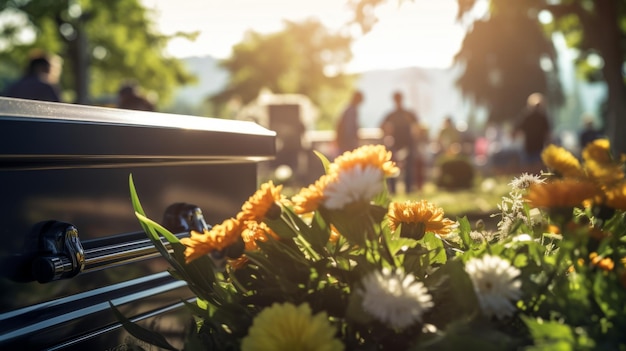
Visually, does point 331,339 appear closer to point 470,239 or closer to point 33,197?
point 470,239

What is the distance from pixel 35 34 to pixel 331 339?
29985 millimetres

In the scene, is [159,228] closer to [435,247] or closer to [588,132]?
[435,247]

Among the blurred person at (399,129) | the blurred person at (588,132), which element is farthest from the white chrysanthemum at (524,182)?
the blurred person at (588,132)

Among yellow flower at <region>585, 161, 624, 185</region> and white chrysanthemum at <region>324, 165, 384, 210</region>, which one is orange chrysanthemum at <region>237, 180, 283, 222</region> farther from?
yellow flower at <region>585, 161, 624, 185</region>

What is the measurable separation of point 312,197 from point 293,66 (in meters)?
70.2

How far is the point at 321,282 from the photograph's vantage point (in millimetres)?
1354

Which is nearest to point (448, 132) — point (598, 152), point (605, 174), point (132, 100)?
point (132, 100)

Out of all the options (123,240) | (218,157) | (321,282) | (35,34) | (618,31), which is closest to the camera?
(321,282)

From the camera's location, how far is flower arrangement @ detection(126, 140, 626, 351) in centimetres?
109

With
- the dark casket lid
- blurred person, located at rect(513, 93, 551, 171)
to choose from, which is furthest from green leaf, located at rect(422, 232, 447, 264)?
blurred person, located at rect(513, 93, 551, 171)

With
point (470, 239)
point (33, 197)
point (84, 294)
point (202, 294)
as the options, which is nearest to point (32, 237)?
point (33, 197)

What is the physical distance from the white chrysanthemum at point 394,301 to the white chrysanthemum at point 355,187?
5.1 inches

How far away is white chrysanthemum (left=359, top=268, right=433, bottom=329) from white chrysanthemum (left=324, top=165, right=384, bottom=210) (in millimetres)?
130

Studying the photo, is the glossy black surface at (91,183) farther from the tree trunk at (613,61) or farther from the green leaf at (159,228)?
the tree trunk at (613,61)
